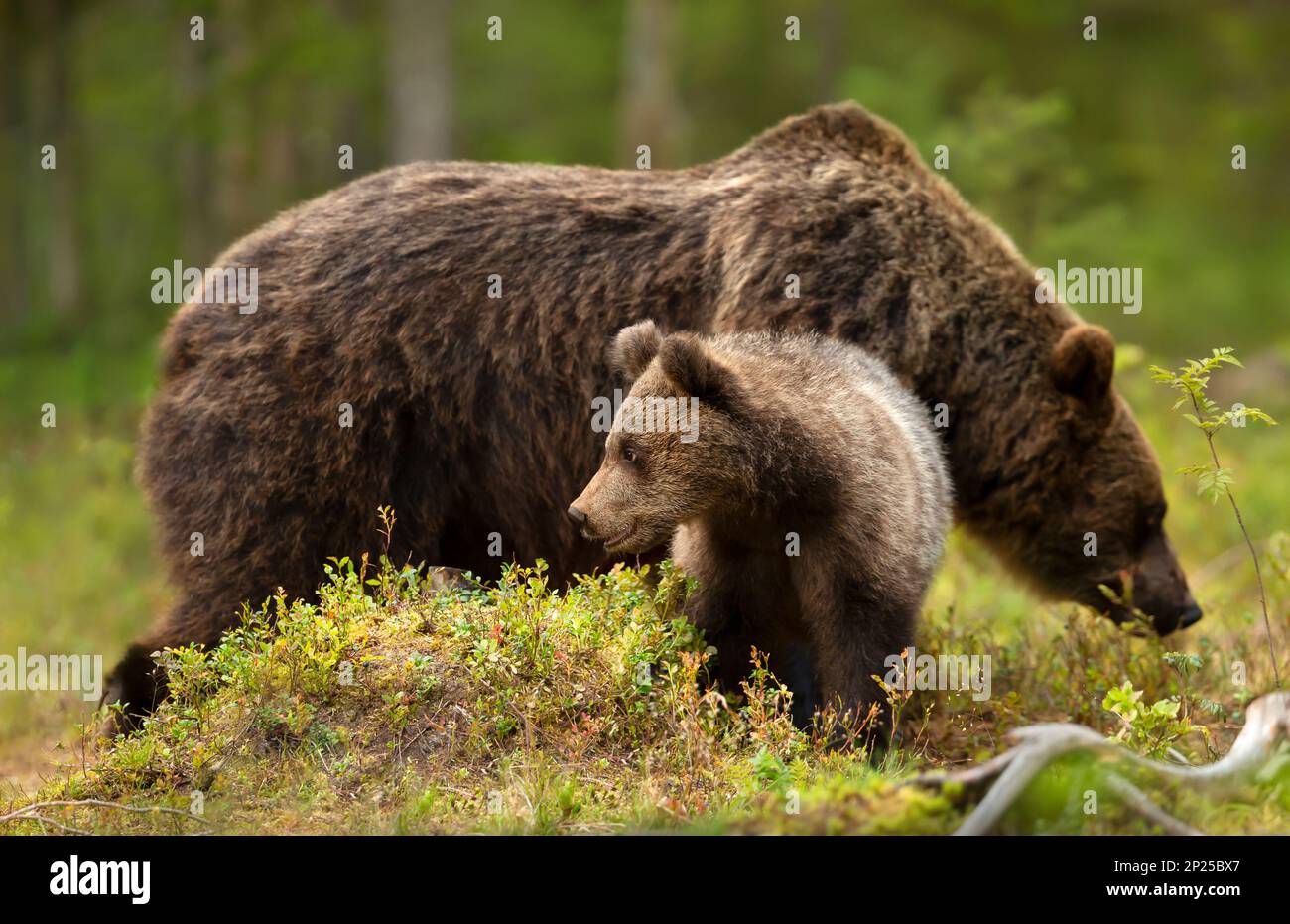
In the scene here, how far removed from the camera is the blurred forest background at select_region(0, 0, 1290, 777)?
11.6 meters

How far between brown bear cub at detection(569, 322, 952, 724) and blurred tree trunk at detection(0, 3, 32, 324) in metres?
20.5

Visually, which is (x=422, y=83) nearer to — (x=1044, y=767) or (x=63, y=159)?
(x=63, y=159)

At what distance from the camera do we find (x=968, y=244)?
6.88 m

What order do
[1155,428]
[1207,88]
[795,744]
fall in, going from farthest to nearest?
[1207,88]
[1155,428]
[795,744]

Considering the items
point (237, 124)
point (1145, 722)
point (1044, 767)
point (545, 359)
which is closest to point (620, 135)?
point (237, 124)

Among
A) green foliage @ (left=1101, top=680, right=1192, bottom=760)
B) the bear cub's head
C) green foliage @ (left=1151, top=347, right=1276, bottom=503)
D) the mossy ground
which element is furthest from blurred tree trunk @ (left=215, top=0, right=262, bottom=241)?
green foliage @ (left=1101, top=680, right=1192, bottom=760)

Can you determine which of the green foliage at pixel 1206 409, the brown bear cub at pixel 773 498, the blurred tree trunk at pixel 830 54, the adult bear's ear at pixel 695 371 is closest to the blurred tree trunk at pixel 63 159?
the blurred tree trunk at pixel 830 54

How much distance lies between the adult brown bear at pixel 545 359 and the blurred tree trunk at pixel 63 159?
666 inches

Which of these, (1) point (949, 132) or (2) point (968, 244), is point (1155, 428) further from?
(2) point (968, 244)

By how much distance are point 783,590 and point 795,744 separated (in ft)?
2.28

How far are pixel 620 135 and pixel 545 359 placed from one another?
14154 mm

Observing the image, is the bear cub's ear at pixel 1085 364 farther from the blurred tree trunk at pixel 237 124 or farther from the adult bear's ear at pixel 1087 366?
the blurred tree trunk at pixel 237 124

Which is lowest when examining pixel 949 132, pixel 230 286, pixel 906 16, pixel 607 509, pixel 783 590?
pixel 783 590
